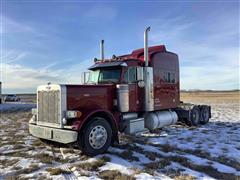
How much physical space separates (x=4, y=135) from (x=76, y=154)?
4755mm

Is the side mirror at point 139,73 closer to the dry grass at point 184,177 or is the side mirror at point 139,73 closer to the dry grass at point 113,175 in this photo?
the dry grass at point 113,175

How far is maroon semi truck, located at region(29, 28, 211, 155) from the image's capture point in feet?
24.2

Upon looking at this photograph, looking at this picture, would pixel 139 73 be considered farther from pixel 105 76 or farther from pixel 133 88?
pixel 105 76

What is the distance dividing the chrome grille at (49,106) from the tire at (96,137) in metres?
0.98

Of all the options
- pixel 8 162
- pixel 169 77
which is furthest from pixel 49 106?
pixel 169 77

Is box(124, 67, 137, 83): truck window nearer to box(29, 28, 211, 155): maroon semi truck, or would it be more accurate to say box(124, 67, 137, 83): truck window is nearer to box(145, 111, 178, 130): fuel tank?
box(29, 28, 211, 155): maroon semi truck

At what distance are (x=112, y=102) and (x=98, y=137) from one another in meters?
1.78

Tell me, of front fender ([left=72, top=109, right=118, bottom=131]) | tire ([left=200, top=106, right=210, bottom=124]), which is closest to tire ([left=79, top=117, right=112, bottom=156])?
front fender ([left=72, top=109, right=118, bottom=131])

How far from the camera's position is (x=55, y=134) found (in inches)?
289

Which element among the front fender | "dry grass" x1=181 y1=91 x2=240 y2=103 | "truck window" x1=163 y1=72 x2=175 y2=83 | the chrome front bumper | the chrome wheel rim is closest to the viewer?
the chrome front bumper

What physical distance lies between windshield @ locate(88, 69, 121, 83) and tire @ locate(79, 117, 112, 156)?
6.46 feet

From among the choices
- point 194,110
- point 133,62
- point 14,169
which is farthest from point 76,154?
point 194,110

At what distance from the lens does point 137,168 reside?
6.12 metres

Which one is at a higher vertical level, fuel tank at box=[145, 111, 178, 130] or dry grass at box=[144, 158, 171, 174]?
fuel tank at box=[145, 111, 178, 130]
